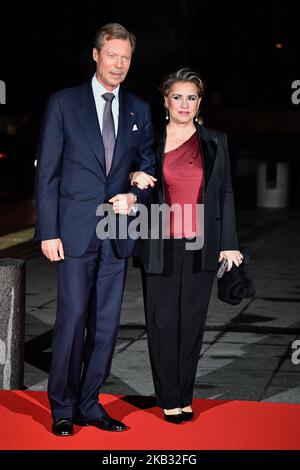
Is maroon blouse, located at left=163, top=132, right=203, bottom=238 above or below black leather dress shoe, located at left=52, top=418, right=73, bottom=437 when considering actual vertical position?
above

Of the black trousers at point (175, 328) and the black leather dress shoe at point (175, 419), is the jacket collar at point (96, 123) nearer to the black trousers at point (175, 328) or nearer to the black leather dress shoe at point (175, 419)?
the black trousers at point (175, 328)

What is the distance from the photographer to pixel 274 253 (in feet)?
45.6

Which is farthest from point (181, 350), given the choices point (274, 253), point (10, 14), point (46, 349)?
point (10, 14)

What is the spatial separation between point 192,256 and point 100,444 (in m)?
1.08

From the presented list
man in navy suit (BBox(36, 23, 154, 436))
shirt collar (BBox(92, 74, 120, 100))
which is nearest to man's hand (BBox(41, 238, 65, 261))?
man in navy suit (BBox(36, 23, 154, 436))

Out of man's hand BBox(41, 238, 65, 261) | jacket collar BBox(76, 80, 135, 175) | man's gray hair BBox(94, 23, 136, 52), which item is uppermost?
man's gray hair BBox(94, 23, 136, 52)

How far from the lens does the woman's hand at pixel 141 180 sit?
15.4ft

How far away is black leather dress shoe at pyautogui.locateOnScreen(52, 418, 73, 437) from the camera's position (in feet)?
15.4

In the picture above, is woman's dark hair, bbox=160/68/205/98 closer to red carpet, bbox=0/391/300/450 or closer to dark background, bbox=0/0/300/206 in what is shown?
red carpet, bbox=0/391/300/450

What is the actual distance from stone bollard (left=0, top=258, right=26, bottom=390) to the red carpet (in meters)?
0.23

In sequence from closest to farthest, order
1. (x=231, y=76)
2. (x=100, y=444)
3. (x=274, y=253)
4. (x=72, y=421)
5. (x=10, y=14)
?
(x=100, y=444)
(x=72, y=421)
(x=274, y=253)
(x=10, y=14)
(x=231, y=76)

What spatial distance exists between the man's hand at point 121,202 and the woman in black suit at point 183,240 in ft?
0.38

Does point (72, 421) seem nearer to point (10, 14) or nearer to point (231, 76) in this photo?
point (10, 14)

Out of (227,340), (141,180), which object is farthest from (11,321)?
(227,340)
